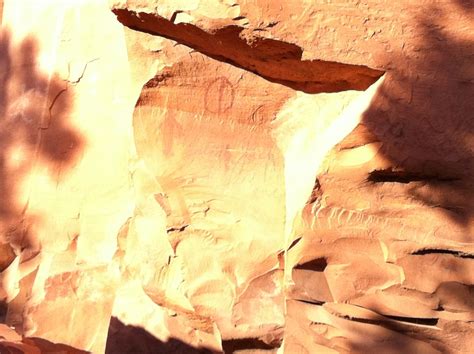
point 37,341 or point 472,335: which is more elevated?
point 472,335

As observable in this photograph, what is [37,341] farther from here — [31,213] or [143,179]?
[143,179]

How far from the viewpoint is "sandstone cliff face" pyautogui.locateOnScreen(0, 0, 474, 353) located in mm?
1502

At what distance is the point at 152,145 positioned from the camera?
1.98m

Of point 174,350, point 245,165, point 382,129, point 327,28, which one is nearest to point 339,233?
point 382,129

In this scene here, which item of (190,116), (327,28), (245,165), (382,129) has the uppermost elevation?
(327,28)

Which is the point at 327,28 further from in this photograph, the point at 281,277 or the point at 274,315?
the point at 274,315

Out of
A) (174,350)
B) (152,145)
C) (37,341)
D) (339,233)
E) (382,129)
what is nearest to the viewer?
(382,129)

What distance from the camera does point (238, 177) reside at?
1.90 m

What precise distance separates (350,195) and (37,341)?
172 centimetres

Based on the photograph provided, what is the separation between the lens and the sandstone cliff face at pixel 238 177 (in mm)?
1502

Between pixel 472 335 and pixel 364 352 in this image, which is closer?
pixel 472 335

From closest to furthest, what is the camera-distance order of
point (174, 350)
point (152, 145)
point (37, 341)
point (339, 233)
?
point (339, 233) < point (152, 145) < point (174, 350) < point (37, 341)

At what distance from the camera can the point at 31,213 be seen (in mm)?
2502

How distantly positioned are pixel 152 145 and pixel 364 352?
1038 mm
